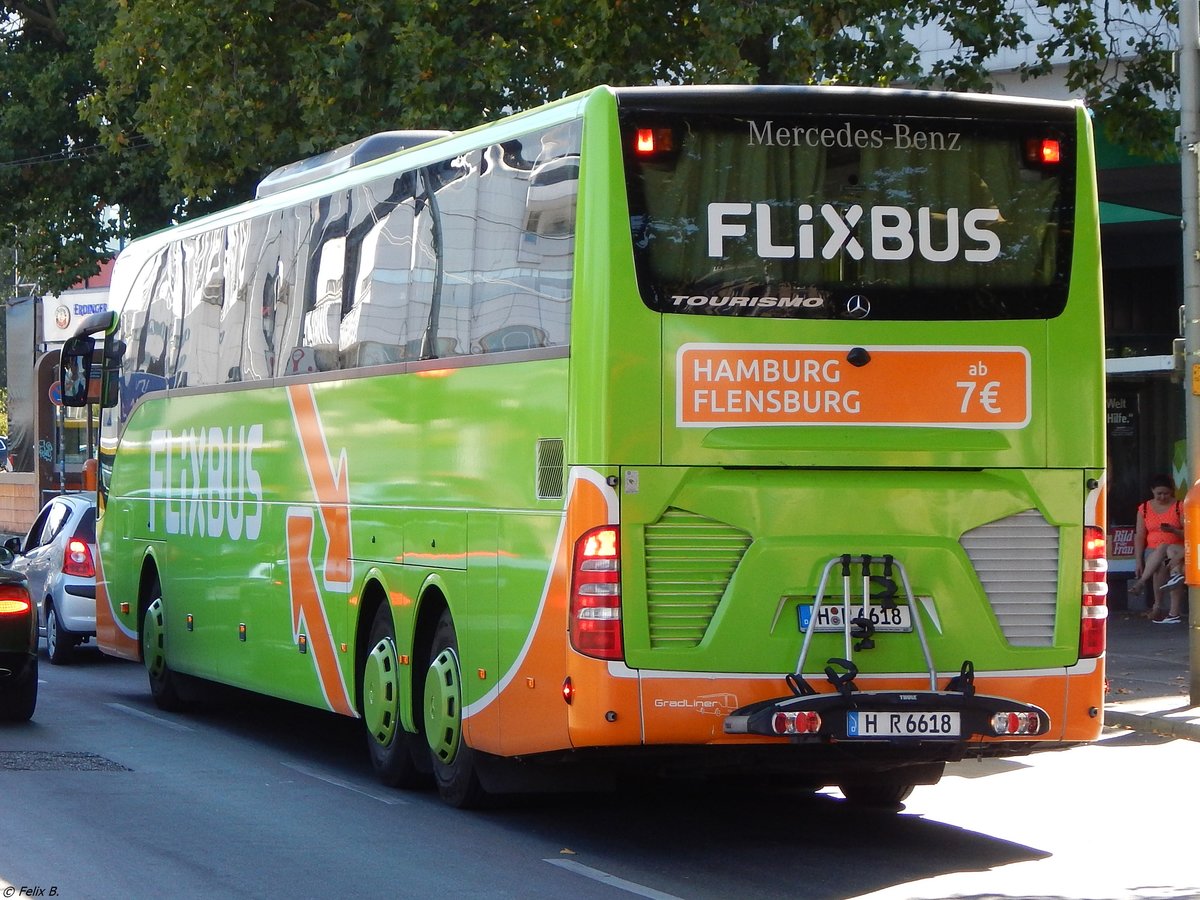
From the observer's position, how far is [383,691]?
38.1 feet

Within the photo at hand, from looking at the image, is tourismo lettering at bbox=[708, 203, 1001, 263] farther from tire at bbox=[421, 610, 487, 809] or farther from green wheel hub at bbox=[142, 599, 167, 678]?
green wheel hub at bbox=[142, 599, 167, 678]

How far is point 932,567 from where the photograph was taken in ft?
30.3

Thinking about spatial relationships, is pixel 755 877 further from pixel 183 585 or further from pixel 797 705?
pixel 183 585

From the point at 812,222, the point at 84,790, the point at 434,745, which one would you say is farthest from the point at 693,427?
the point at 84,790

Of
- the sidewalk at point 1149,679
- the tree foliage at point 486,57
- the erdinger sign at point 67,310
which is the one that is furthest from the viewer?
the erdinger sign at point 67,310

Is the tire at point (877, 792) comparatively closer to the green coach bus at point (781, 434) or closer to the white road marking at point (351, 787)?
the green coach bus at point (781, 434)

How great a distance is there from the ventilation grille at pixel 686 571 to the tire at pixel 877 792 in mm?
2320

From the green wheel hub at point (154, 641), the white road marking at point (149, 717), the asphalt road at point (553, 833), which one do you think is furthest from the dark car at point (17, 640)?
the green wheel hub at point (154, 641)

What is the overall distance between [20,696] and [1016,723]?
7958mm

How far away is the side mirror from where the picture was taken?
59.1 feet

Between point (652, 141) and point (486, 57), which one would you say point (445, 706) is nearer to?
point (652, 141)

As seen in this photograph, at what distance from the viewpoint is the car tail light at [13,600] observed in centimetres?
1392

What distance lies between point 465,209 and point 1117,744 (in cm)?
639

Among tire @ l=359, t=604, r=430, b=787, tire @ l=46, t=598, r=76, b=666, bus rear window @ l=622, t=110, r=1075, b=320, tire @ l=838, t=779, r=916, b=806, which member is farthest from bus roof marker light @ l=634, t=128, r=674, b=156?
tire @ l=46, t=598, r=76, b=666
